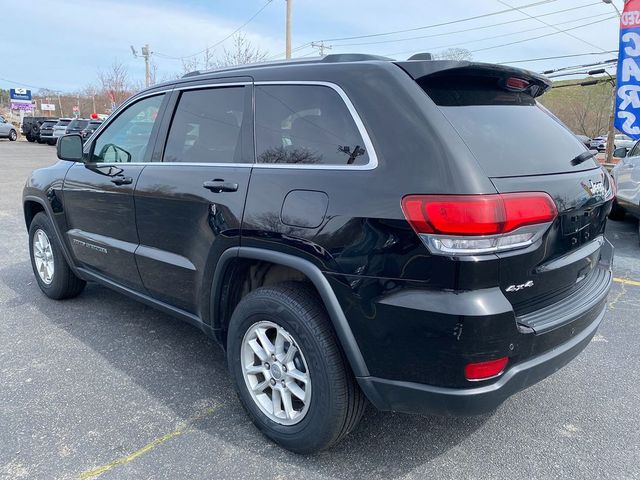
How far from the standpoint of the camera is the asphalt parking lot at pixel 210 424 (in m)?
2.41

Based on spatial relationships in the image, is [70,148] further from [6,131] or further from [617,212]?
[6,131]

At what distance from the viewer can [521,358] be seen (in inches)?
83.4

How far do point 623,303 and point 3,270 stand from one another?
639 centimetres

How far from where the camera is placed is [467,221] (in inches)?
76.2

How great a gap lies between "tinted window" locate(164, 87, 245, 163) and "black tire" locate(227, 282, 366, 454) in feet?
2.74

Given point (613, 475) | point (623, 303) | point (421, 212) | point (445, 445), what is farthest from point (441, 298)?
point (623, 303)

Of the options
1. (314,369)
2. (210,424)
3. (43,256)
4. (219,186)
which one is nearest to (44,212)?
(43,256)

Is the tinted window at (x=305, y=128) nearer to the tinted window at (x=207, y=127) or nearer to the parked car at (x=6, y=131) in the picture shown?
the tinted window at (x=207, y=127)

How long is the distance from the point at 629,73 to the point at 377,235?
419 inches

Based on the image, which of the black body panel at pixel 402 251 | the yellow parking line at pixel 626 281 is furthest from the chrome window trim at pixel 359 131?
the yellow parking line at pixel 626 281

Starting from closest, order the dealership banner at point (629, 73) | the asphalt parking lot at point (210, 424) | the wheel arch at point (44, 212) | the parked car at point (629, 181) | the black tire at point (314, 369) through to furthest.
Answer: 1. the black tire at point (314, 369)
2. the asphalt parking lot at point (210, 424)
3. the wheel arch at point (44, 212)
4. the parked car at point (629, 181)
5. the dealership banner at point (629, 73)

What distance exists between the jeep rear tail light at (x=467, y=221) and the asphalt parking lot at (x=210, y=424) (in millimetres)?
1150

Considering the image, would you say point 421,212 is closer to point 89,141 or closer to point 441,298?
point 441,298

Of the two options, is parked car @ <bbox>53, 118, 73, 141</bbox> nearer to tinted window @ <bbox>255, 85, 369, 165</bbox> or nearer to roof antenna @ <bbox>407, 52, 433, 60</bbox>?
tinted window @ <bbox>255, 85, 369, 165</bbox>
